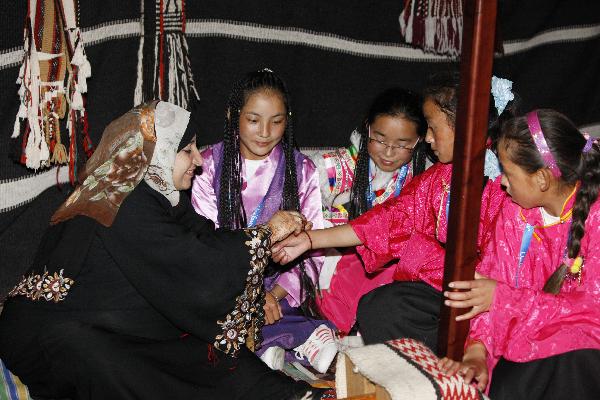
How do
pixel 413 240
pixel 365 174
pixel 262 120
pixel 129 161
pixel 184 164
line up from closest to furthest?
pixel 129 161
pixel 184 164
pixel 413 240
pixel 262 120
pixel 365 174

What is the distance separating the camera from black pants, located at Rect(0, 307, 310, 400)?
249 cm

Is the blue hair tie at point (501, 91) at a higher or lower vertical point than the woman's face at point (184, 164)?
higher

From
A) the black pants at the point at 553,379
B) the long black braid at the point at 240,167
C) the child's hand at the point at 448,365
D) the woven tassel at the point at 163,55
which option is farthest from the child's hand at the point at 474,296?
the woven tassel at the point at 163,55

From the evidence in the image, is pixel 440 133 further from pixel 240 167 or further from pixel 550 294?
pixel 240 167

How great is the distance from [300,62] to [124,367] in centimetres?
201

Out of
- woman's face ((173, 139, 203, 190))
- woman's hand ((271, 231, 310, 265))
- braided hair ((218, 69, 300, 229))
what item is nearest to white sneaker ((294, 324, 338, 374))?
woman's hand ((271, 231, 310, 265))

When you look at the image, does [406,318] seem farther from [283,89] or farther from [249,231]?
[283,89]

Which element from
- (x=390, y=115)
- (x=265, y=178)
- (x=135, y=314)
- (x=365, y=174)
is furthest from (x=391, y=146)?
(x=135, y=314)

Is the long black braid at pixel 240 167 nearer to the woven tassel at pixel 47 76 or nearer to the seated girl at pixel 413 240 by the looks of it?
the seated girl at pixel 413 240

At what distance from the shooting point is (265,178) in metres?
3.45

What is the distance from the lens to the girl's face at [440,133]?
2.83m

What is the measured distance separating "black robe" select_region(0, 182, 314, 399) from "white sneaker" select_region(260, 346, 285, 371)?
1.39ft

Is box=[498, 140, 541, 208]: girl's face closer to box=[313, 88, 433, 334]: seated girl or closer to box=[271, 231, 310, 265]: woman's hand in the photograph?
box=[271, 231, 310, 265]: woman's hand

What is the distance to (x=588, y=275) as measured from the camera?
7.87ft
